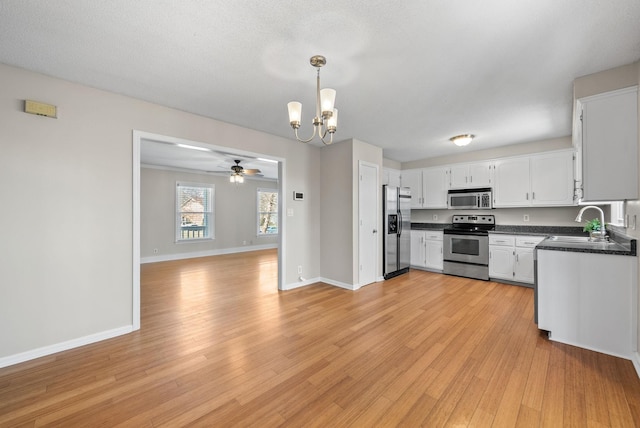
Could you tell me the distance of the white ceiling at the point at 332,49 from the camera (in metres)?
1.64

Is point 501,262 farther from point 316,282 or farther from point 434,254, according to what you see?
point 316,282

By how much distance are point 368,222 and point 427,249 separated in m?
1.83

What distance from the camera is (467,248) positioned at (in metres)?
5.04

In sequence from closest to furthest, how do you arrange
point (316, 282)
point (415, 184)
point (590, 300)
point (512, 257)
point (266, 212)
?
point (590, 300) < point (512, 257) < point (316, 282) < point (415, 184) < point (266, 212)

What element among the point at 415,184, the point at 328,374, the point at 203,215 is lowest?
the point at 328,374

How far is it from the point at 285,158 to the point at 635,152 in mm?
3894

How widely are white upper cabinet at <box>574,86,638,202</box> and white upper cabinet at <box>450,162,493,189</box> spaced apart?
9.21ft

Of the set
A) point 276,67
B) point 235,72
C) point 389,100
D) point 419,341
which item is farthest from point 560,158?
point 235,72

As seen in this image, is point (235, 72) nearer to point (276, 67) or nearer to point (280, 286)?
point (276, 67)

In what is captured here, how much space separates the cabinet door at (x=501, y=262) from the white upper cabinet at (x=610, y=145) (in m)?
2.53

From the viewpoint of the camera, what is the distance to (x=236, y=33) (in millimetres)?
1847

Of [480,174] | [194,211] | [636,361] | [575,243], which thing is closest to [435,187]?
[480,174]

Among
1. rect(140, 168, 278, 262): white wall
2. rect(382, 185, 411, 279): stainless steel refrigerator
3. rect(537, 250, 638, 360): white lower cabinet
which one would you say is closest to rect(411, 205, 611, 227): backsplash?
rect(382, 185, 411, 279): stainless steel refrigerator

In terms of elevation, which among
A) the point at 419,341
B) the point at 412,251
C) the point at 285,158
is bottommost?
the point at 419,341
